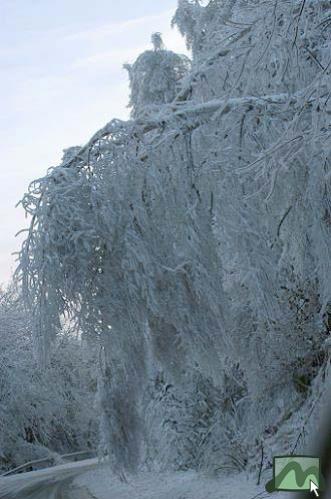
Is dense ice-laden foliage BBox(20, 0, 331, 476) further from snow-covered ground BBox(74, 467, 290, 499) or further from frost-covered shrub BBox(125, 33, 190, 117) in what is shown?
frost-covered shrub BBox(125, 33, 190, 117)

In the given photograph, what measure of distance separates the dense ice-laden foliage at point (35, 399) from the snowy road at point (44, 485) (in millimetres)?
2484

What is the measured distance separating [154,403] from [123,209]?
460 inches

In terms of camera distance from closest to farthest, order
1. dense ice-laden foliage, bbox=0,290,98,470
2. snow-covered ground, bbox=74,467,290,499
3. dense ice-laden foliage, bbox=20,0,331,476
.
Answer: dense ice-laden foliage, bbox=20,0,331,476 < snow-covered ground, bbox=74,467,290,499 < dense ice-laden foliage, bbox=0,290,98,470

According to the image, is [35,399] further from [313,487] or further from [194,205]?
[313,487]

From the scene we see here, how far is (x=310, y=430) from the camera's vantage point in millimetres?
9688

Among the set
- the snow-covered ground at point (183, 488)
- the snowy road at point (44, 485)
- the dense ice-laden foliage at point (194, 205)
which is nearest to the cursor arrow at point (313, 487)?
the dense ice-laden foliage at point (194, 205)

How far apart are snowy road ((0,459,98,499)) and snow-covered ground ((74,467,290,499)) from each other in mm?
885

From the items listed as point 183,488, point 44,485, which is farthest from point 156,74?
point 44,485

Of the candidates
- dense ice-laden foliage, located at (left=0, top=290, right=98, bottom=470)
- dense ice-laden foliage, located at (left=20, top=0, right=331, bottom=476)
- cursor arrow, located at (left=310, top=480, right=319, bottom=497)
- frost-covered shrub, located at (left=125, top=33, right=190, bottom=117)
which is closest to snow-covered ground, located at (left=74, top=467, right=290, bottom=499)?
dense ice-laden foliage, located at (left=20, top=0, right=331, bottom=476)

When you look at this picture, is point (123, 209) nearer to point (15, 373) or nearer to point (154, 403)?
point (154, 403)

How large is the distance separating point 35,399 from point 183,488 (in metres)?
19.1

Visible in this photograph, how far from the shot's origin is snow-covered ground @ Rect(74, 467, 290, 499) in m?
13.1

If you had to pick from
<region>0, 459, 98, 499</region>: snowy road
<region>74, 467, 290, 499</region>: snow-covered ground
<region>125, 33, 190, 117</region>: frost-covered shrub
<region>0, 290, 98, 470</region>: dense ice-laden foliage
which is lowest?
<region>0, 459, 98, 499</region>: snowy road

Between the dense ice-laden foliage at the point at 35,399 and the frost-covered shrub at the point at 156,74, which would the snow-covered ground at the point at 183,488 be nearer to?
the frost-covered shrub at the point at 156,74
